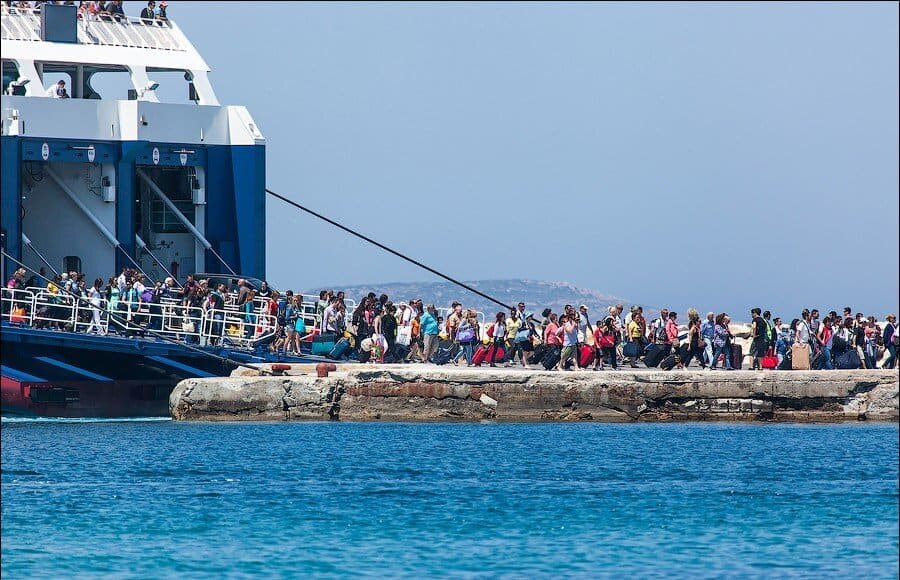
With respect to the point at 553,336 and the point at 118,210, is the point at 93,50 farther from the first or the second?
the point at 553,336

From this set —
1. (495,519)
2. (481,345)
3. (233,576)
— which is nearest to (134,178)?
(481,345)

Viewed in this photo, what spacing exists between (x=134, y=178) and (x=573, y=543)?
17.3 m

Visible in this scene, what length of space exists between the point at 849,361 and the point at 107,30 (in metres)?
16.1

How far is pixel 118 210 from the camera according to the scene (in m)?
35.7

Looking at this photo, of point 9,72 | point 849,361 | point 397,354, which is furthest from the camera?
point 9,72

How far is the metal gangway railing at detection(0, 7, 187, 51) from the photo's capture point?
36.9m

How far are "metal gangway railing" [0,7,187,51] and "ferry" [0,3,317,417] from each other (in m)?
0.03

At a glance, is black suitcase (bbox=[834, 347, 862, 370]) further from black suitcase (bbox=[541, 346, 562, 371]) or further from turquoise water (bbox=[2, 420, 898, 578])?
black suitcase (bbox=[541, 346, 562, 371])

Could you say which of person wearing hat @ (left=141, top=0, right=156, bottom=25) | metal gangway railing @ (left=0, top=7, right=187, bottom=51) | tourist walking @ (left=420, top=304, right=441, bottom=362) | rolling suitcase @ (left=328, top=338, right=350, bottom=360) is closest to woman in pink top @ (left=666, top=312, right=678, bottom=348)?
tourist walking @ (left=420, top=304, right=441, bottom=362)

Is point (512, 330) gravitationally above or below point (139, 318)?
below

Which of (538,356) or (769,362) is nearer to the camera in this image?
(769,362)

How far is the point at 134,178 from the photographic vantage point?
118 ft

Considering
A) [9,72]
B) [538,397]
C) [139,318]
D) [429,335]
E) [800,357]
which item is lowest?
[538,397]

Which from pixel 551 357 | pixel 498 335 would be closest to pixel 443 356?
pixel 498 335
